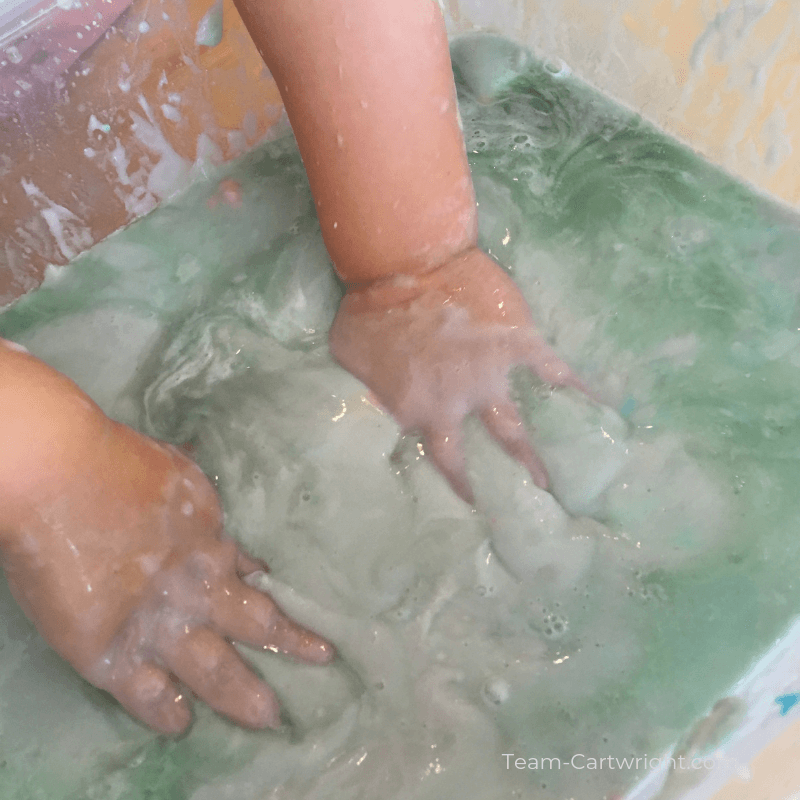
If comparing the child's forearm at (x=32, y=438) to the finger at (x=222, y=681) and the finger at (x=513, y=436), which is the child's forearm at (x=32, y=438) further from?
the finger at (x=513, y=436)

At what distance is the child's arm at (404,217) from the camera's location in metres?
0.72

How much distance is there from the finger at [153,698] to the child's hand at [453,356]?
346mm

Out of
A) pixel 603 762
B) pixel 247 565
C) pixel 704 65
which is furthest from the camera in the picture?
pixel 704 65

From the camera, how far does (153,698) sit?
679 millimetres

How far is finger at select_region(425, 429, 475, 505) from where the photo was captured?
76cm

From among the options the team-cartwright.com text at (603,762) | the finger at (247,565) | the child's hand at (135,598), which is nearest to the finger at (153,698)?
the child's hand at (135,598)

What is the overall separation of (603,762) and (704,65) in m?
0.85

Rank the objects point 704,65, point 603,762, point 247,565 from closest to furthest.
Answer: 1. point 603,762
2. point 247,565
3. point 704,65

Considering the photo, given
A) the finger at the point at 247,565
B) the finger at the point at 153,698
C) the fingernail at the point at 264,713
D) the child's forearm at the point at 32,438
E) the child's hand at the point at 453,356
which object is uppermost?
the child's forearm at the point at 32,438

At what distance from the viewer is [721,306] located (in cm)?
88

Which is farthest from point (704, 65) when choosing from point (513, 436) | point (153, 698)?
point (153, 698)

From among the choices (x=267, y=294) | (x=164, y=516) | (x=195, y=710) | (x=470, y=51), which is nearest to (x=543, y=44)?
(x=470, y=51)

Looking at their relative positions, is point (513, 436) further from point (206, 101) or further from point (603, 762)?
point (206, 101)

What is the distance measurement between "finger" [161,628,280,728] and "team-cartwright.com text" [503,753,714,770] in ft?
0.76
